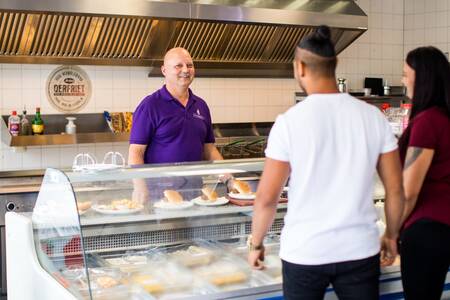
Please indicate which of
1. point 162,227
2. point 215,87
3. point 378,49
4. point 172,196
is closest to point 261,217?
point 172,196

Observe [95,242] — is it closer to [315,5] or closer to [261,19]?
[261,19]

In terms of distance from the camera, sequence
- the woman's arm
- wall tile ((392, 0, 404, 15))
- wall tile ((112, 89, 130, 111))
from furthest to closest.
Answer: wall tile ((392, 0, 404, 15)) < wall tile ((112, 89, 130, 111)) < the woman's arm

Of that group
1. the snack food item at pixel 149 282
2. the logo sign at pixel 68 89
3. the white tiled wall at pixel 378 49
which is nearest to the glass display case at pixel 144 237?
the snack food item at pixel 149 282

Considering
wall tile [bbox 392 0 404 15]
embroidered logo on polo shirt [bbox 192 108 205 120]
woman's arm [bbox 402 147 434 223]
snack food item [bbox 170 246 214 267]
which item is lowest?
snack food item [bbox 170 246 214 267]

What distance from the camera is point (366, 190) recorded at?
2205mm

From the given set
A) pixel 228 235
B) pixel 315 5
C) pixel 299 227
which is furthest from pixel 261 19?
pixel 299 227

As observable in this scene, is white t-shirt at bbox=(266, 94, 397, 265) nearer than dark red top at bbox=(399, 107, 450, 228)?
Yes

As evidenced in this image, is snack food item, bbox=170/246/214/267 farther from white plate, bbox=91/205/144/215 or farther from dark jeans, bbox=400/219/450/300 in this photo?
dark jeans, bbox=400/219/450/300

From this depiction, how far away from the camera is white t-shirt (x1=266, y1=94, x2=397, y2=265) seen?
2.11 meters

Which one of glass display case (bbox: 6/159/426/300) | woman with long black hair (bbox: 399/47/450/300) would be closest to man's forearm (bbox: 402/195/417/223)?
woman with long black hair (bbox: 399/47/450/300)

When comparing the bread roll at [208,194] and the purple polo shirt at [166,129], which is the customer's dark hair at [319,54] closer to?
the bread roll at [208,194]

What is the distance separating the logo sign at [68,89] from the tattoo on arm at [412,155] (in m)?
4.02

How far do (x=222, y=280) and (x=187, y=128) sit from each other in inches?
59.7

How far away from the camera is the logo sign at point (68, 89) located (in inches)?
229
